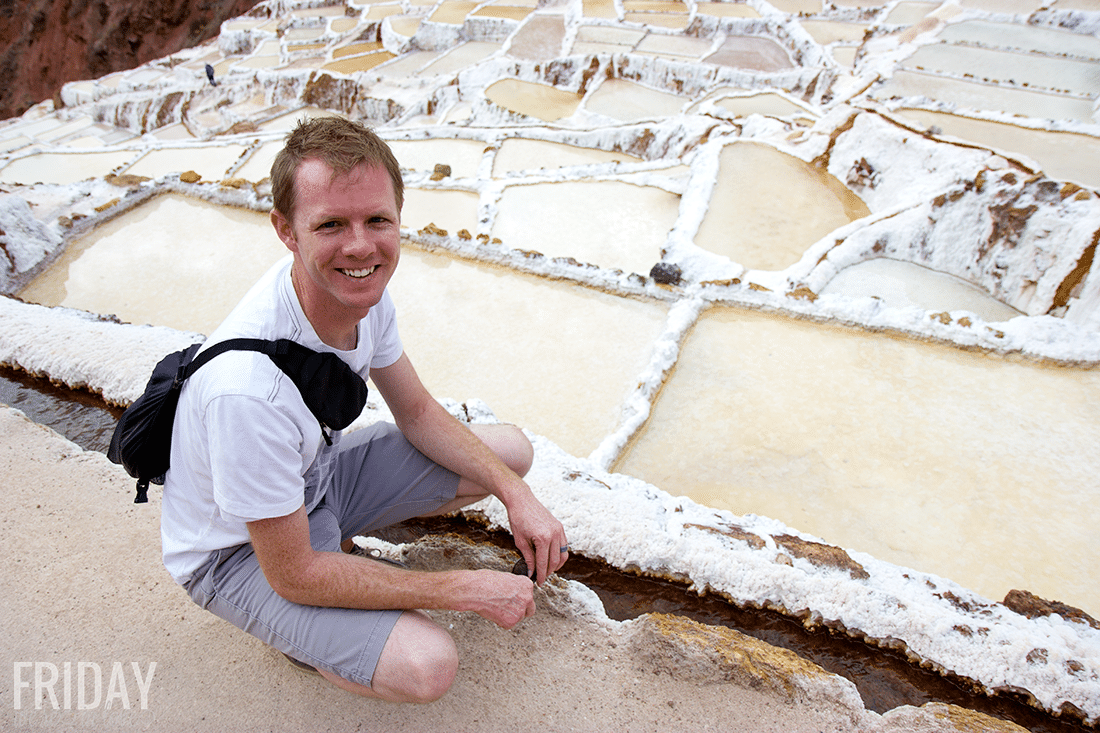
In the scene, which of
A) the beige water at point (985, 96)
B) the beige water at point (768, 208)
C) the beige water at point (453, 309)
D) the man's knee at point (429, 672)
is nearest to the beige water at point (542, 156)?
the beige water at point (768, 208)

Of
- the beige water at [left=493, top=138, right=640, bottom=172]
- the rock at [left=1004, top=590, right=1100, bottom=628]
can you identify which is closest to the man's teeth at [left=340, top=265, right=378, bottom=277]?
the rock at [left=1004, top=590, right=1100, bottom=628]

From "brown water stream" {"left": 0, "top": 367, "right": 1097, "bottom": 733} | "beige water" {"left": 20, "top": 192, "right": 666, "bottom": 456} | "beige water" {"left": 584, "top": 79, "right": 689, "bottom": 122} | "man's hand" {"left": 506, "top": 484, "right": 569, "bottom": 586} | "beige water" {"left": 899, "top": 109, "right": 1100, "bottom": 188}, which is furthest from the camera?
"beige water" {"left": 584, "top": 79, "right": 689, "bottom": 122}

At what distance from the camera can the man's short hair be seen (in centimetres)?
137

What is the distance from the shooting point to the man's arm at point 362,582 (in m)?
1.41

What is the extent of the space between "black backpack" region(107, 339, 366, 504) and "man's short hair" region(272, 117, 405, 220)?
333 millimetres

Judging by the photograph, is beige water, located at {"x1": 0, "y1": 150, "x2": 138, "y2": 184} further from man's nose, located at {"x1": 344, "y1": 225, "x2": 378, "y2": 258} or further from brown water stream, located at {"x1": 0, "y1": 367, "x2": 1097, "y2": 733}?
man's nose, located at {"x1": 344, "y1": 225, "x2": 378, "y2": 258}

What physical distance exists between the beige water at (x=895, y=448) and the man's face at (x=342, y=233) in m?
1.89

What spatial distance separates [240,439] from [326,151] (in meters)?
0.66

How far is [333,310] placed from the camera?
1.54 metres

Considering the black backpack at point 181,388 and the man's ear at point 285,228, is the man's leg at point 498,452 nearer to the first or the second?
the black backpack at point 181,388

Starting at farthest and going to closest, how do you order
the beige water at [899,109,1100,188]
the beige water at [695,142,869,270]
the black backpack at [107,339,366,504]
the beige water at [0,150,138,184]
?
the beige water at [0,150,138,184], the beige water at [899,109,1100,188], the beige water at [695,142,869,270], the black backpack at [107,339,366,504]

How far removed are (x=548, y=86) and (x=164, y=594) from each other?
11.1 m

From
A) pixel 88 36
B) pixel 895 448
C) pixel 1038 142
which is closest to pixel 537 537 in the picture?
pixel 895 448

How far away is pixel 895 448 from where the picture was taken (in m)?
3.04
